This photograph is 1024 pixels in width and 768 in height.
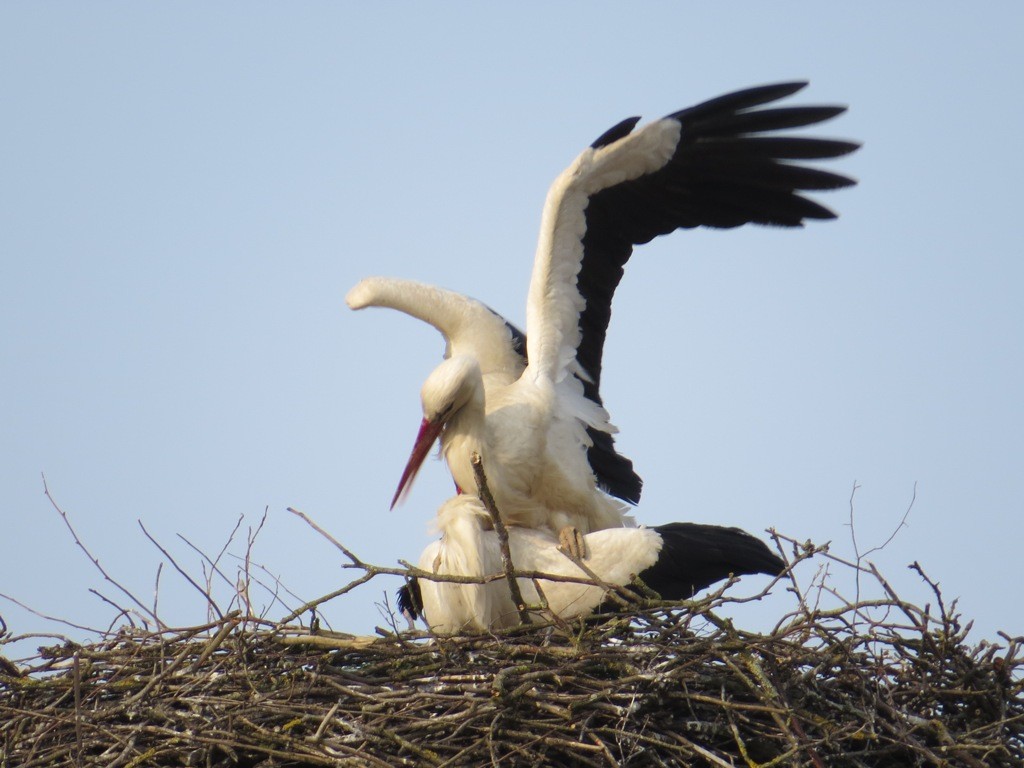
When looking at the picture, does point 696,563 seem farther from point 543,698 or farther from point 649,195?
point 649,195

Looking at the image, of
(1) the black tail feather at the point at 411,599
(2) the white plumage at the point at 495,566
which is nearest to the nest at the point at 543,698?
(2) the white plumage at the point at 495,566

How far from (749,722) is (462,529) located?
4.23 ft

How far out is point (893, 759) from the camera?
158 inches

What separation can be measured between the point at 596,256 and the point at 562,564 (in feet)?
4.32

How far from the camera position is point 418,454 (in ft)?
16.7

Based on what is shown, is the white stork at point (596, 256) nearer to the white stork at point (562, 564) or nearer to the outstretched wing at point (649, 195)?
the outstretched wing at point (649, 195)

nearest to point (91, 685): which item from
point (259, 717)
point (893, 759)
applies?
point (259, 717)

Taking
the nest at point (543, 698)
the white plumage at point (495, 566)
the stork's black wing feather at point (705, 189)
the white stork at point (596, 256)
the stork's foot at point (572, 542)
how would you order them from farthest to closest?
the stork's black wing feather at point (705, 189) < the white stork at point (596, 256) < the stork's foot at point (572, 542) < the white plumage at point (495, 566) < the nest at point (543, 698)

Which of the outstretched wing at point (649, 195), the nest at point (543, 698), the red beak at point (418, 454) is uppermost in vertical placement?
the outstretched wing at point (649, 195)

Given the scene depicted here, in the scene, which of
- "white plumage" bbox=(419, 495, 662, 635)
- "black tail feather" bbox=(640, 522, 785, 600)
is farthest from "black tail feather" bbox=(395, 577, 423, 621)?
"black tail feather" bbox=(640, 522, 785, 600)

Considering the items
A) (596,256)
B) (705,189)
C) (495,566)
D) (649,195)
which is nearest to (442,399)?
(495,566)

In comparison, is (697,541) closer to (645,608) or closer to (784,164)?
(645,608)

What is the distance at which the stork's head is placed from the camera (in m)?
4.89

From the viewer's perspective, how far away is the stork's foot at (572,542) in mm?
4859
